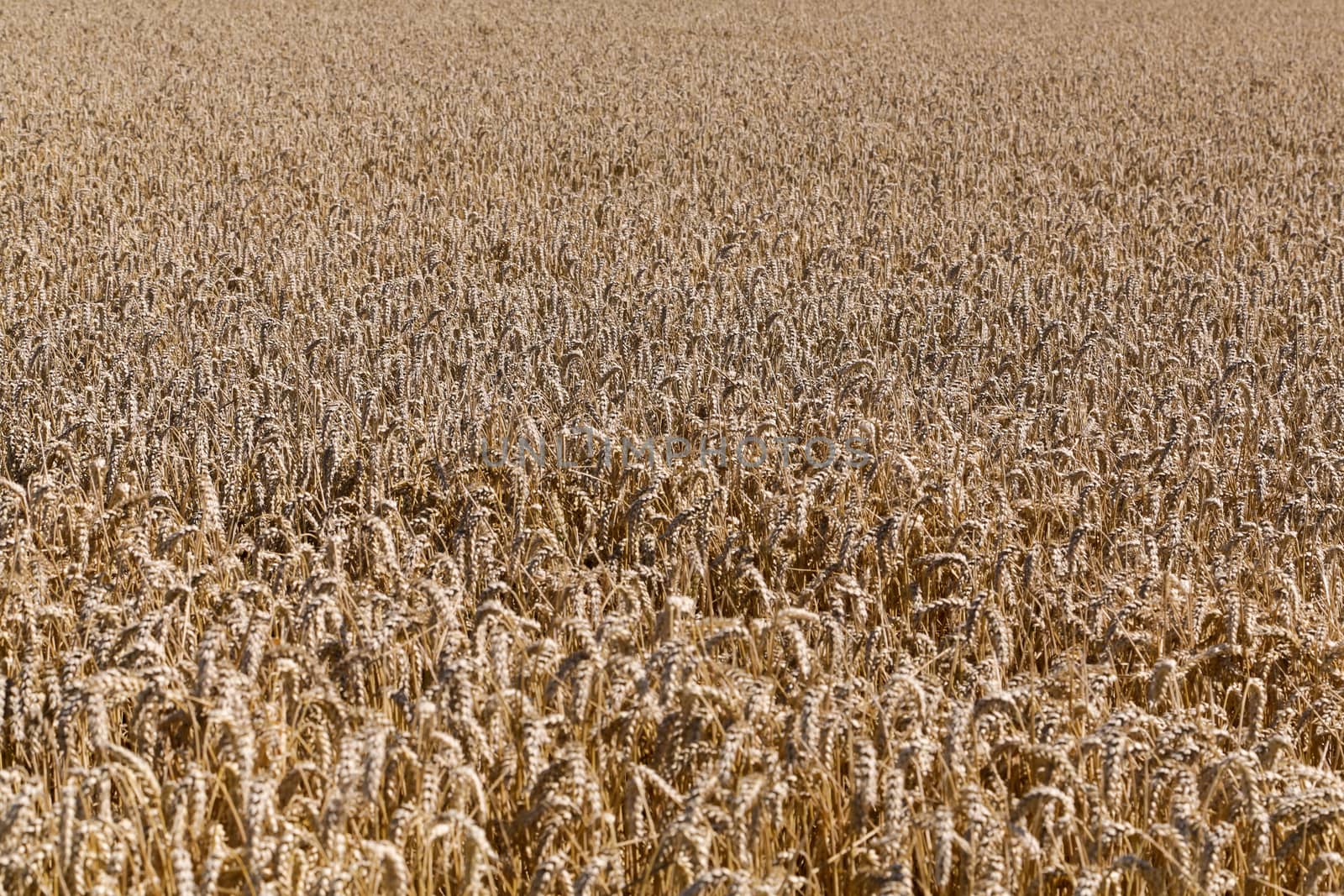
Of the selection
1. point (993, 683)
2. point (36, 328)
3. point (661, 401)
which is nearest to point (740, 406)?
point (661, 401)

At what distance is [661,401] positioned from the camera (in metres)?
3.58

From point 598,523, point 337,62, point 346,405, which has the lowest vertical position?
point 598,523

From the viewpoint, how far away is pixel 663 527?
9.81 ft

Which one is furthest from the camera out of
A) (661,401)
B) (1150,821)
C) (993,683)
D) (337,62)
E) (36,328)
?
(337,62)

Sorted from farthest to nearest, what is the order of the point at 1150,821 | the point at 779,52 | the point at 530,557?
the point at 779,52, the point at 530,557, the point at 1150,821

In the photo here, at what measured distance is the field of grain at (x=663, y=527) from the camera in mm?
1757

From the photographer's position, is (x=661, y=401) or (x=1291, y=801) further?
(x=661, y=401)

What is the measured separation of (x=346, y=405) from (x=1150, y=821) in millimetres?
2287

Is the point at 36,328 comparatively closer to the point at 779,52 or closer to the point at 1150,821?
the point at 1150,821

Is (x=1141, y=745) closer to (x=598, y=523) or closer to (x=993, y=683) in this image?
(x=993, y=683)

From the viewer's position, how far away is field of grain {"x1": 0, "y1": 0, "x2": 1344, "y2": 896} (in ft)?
5.76

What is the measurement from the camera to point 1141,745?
6.31 ft

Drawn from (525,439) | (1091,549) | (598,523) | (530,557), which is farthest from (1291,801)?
(525,439)

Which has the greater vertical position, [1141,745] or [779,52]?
[779,52]
